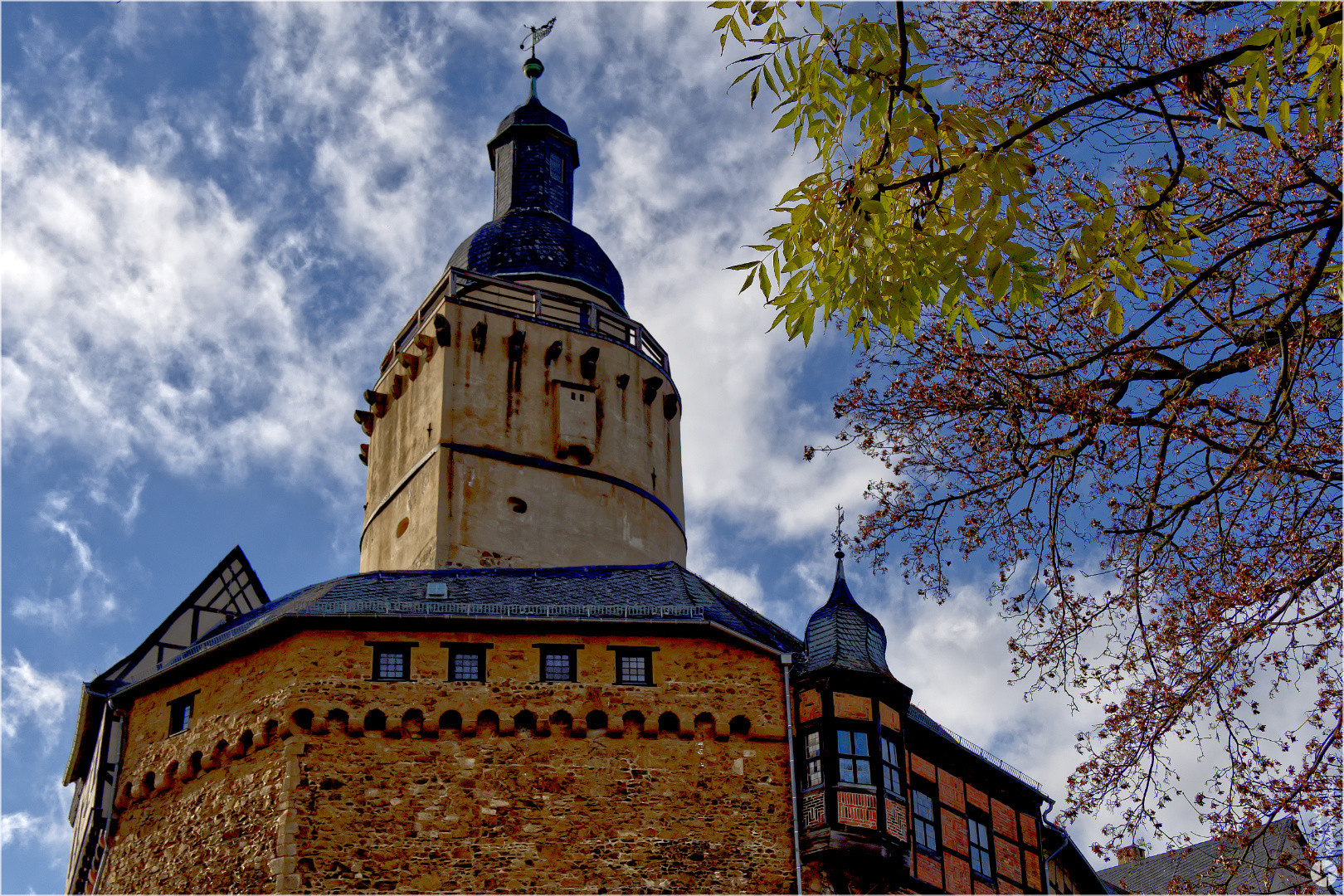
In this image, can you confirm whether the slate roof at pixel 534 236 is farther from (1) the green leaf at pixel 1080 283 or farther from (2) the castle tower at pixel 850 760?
(1) the green leaf at pixel 1080 283

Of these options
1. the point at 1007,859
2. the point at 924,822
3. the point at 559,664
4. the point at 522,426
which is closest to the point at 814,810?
the point at 924,822

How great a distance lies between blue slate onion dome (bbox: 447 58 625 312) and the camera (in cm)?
3800

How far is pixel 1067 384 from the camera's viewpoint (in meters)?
11.1

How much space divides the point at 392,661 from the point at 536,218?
732 inches

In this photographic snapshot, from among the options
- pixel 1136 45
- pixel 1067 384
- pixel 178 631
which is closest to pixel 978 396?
pixel 1067 384

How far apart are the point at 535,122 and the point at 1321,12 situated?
3522cm

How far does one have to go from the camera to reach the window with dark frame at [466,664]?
23.6m

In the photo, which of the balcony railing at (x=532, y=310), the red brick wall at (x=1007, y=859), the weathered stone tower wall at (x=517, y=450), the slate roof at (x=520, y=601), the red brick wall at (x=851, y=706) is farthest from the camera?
the balcony railing at (x=532, y=310)

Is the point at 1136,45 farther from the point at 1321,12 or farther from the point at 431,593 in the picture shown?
the point at 431,593

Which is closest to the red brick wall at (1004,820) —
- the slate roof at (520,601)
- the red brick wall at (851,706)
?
the red brick wall at (851,706)

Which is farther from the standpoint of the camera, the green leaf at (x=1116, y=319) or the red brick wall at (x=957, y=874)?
the red brick wall at (x=957, y=874)

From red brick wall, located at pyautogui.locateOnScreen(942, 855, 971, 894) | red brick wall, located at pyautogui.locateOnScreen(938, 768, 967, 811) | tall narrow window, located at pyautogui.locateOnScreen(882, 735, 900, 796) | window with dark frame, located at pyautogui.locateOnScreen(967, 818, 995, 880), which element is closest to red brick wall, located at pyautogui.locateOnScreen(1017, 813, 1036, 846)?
window with dark frame, located at pyautogui.locateOnScreen(967, 818, 995, 880)

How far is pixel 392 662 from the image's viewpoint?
23672 millimetres

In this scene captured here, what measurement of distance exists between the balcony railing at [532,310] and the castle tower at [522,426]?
1.7 inches
